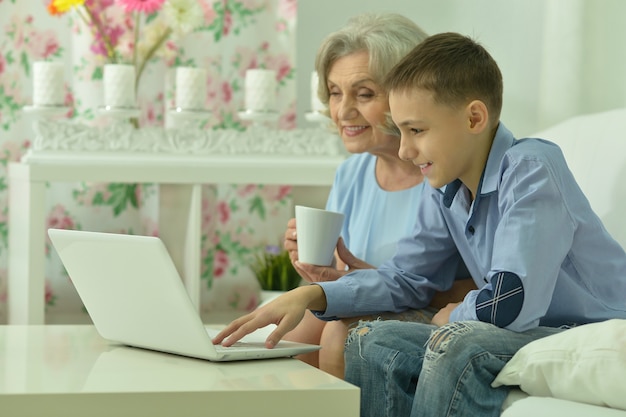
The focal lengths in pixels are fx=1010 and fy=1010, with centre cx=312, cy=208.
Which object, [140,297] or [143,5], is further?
[143,5]

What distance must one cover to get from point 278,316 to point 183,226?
1.71m

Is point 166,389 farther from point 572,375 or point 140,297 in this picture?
point 572,375

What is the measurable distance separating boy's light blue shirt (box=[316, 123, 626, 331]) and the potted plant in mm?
1313

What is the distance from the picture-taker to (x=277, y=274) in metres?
3.24

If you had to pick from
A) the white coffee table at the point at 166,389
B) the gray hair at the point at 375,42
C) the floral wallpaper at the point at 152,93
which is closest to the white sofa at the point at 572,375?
the white coffee table at the point at 166,389

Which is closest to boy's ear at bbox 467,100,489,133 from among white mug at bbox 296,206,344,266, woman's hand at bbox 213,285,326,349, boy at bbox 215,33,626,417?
boy at bbox 215,33,626,417

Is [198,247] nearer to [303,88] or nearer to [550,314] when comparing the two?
[303,88]

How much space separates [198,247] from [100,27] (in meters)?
0.77

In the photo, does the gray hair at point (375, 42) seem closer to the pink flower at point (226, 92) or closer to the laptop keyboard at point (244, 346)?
the laptop keyboard at point (244, 346)

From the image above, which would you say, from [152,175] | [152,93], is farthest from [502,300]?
[152,93]

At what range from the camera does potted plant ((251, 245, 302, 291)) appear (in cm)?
322

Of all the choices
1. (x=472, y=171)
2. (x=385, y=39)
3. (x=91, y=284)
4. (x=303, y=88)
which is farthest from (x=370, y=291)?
(x=303, y=88)

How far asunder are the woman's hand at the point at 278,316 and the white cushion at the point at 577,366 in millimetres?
334

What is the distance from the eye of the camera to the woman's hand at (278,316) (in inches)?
58.7
